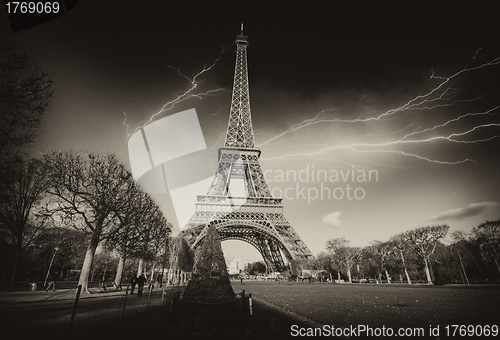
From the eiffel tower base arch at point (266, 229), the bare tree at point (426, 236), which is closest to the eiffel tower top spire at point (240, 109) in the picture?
the eiffel tower base arch at point (266, 229)

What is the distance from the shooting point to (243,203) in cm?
3891

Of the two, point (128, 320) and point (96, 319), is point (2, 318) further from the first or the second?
point (128, 320)

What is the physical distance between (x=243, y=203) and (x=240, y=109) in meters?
20.0

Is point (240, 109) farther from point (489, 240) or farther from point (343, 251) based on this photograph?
point (489, 240)

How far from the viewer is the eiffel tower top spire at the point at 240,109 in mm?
44656

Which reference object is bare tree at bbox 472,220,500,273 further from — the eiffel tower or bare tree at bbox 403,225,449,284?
the eiffel tower

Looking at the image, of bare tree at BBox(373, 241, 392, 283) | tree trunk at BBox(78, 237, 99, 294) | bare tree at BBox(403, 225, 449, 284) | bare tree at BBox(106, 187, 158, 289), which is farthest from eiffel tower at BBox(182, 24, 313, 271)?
bare tree at BBox(373, 241, 392, 283)

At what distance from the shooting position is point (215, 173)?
40.9 metres

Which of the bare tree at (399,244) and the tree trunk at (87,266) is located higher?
the bare tree at (399,244)

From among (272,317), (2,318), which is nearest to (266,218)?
(272,317)

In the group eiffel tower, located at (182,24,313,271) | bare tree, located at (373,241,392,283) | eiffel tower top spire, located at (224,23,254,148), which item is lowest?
bare tree, located at (373,241,392,283)

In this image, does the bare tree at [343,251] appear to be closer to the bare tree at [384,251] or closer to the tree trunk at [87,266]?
the bare tree at [384,251]

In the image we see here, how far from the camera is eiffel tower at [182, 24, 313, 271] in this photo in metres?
34.6

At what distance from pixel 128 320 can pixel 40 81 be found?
8696 mm
